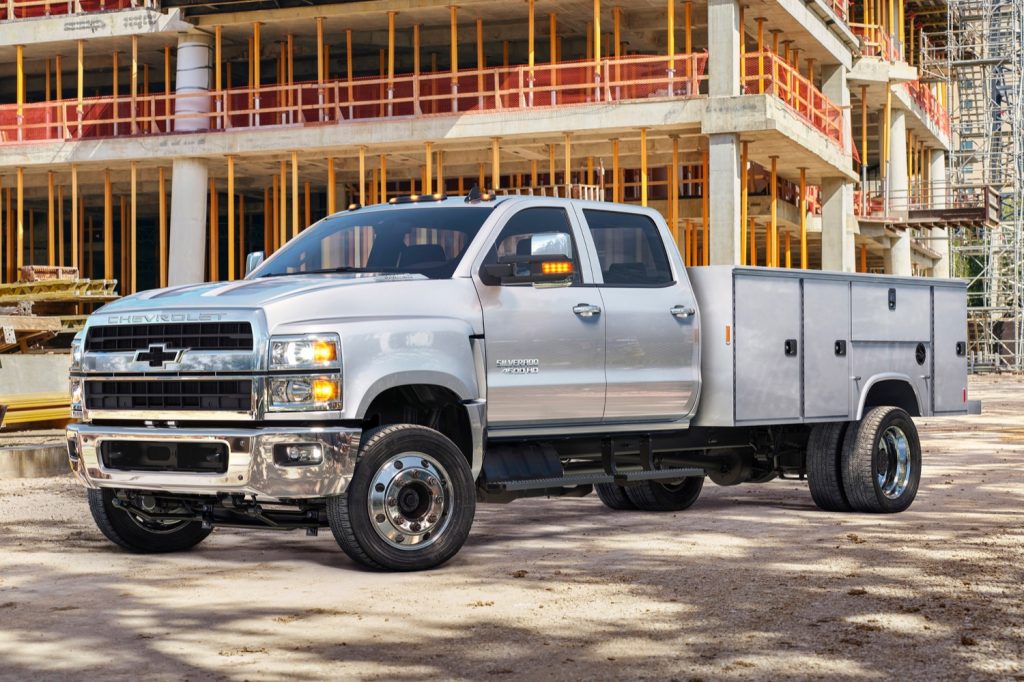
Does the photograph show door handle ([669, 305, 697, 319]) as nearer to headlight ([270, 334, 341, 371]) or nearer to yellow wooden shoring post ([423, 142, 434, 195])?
headlight ([270, 334, 341, 371])

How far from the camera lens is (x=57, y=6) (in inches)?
1594

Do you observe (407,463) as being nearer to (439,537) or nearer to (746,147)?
(439,537)

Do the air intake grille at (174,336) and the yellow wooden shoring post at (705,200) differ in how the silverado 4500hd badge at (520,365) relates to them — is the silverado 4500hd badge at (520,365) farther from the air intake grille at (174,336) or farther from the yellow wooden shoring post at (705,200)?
the yellow wooden shoring post at (705,200)

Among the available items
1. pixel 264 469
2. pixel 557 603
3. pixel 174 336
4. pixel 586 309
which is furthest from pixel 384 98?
pixel 557 603

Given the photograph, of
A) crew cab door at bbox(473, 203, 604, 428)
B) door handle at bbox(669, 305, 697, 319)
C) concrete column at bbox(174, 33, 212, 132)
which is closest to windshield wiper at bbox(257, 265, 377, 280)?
crew cab door at bbox(473, 203, 604, 428)

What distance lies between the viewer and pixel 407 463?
8.80m

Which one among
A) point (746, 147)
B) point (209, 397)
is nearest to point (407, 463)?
point (209, 397)

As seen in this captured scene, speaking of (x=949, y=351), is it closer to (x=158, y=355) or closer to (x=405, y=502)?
(x=405, y=502)

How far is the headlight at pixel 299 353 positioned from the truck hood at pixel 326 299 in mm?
87

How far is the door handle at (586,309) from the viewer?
978 cm

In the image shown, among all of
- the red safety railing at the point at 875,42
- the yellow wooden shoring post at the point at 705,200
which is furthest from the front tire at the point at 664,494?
the red safety railing at the point at 875,42

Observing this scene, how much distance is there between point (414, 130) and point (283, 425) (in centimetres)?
2616

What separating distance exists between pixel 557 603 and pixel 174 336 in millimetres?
2709

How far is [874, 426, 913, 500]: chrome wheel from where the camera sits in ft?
39.5
